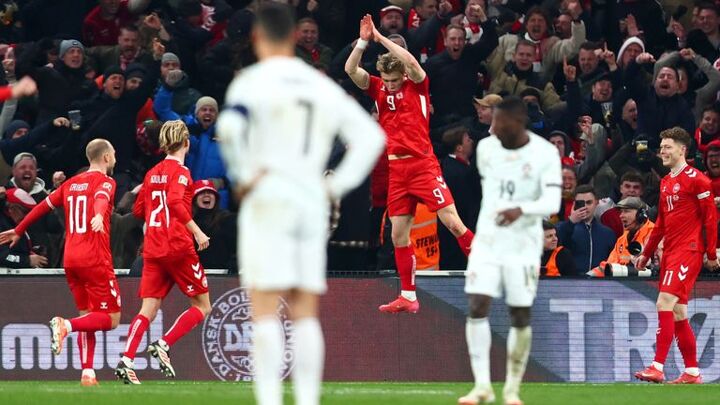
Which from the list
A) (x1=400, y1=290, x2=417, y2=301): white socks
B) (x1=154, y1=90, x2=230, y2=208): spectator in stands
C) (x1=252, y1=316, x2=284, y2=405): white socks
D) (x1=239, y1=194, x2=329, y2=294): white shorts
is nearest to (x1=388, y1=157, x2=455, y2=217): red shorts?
(x1=400, y1=290, x2=417, y2=301): white socks

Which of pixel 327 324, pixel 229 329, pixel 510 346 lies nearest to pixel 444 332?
pixel 327 324

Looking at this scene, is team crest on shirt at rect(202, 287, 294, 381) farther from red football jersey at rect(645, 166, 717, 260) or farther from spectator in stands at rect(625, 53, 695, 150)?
spectator in stands at rect(625, 53, 695, 150)

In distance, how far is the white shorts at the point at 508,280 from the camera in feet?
36.3

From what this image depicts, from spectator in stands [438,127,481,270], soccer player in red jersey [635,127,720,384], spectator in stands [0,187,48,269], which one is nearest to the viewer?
soccer player in red jersey [635,127,720,384]

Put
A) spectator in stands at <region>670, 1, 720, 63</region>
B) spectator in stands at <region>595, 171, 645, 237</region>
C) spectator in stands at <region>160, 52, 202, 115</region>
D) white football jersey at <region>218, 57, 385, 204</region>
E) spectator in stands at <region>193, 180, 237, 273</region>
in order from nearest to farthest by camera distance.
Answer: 1. white football jersey at <region>218, 57, 385, 204</region>
2. spectator in stands at <region>193, 180, 237, 273</region>
3. spectator in stands at <region>595, 171, 645, 237</region>
4. spectator in stands at <region>160, 52, 202, 115</region>
5. spectator in stands at <region>670, 1, 720, 63</region>

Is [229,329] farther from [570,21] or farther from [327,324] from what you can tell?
[570,21]

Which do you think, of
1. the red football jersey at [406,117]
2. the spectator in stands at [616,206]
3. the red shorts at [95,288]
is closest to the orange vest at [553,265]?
the spectator in stands at [616,206]

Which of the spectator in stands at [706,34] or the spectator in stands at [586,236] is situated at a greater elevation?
the spectator in stands at [706,34]

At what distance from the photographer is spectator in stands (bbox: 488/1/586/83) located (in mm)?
21234

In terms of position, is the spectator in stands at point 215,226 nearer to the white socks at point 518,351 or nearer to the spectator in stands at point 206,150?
the spectator in stands at point 206,150

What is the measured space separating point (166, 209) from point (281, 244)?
7.21 m

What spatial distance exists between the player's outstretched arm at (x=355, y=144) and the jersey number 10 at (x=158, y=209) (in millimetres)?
A: 7094

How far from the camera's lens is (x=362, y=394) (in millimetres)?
13305

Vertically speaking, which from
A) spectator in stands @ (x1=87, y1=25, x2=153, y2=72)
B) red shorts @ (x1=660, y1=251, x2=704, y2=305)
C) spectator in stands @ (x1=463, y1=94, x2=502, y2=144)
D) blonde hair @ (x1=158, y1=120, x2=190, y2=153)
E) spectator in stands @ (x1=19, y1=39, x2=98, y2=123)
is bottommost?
red shorts @ (x1=660, y1=251, x2=704, y2=305)
